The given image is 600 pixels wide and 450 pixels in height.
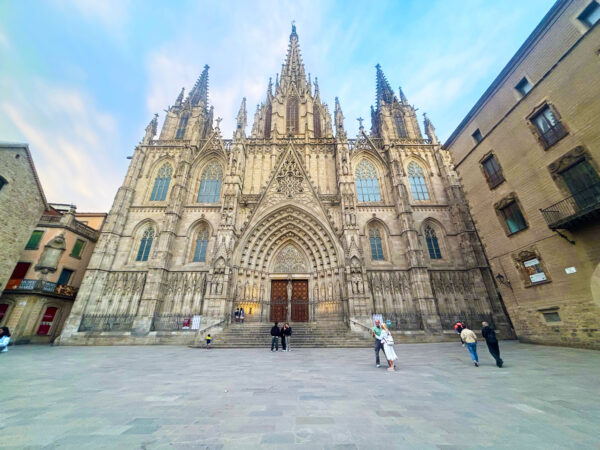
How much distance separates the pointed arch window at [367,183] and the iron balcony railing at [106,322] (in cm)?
2039

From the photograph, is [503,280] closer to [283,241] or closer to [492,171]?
[492,171]

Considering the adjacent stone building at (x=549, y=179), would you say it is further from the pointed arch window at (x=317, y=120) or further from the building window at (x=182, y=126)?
the building window at (x=182, y=126)

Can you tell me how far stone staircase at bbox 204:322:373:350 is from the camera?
12734 mm

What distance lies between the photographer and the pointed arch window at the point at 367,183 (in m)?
20.8

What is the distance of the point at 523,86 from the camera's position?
11562mm

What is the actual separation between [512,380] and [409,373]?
215 cm

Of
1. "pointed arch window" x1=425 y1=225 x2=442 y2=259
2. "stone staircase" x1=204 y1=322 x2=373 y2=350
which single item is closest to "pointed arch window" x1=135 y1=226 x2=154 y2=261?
"stone staircase" x1=204 y1=322 x2=373 y2=350

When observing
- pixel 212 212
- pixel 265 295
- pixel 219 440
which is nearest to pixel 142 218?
pixel 212 212

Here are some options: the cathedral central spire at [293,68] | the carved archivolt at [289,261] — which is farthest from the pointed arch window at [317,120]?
the carved archivolt at [289,261]

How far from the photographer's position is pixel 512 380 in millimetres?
5125

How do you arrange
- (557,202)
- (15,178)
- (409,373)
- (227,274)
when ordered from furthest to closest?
(227,274) → (15,178) → (557,202) → (409,373)

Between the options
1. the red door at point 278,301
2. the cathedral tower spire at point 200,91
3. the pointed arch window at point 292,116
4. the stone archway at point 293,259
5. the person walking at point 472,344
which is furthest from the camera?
the cathedral tower spire at point 200,91

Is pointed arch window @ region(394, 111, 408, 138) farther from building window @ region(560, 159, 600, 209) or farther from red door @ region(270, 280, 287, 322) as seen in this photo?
red door @ region(270, 280, 287, 322)

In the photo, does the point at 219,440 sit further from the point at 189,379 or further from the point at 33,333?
the point at 33,333
